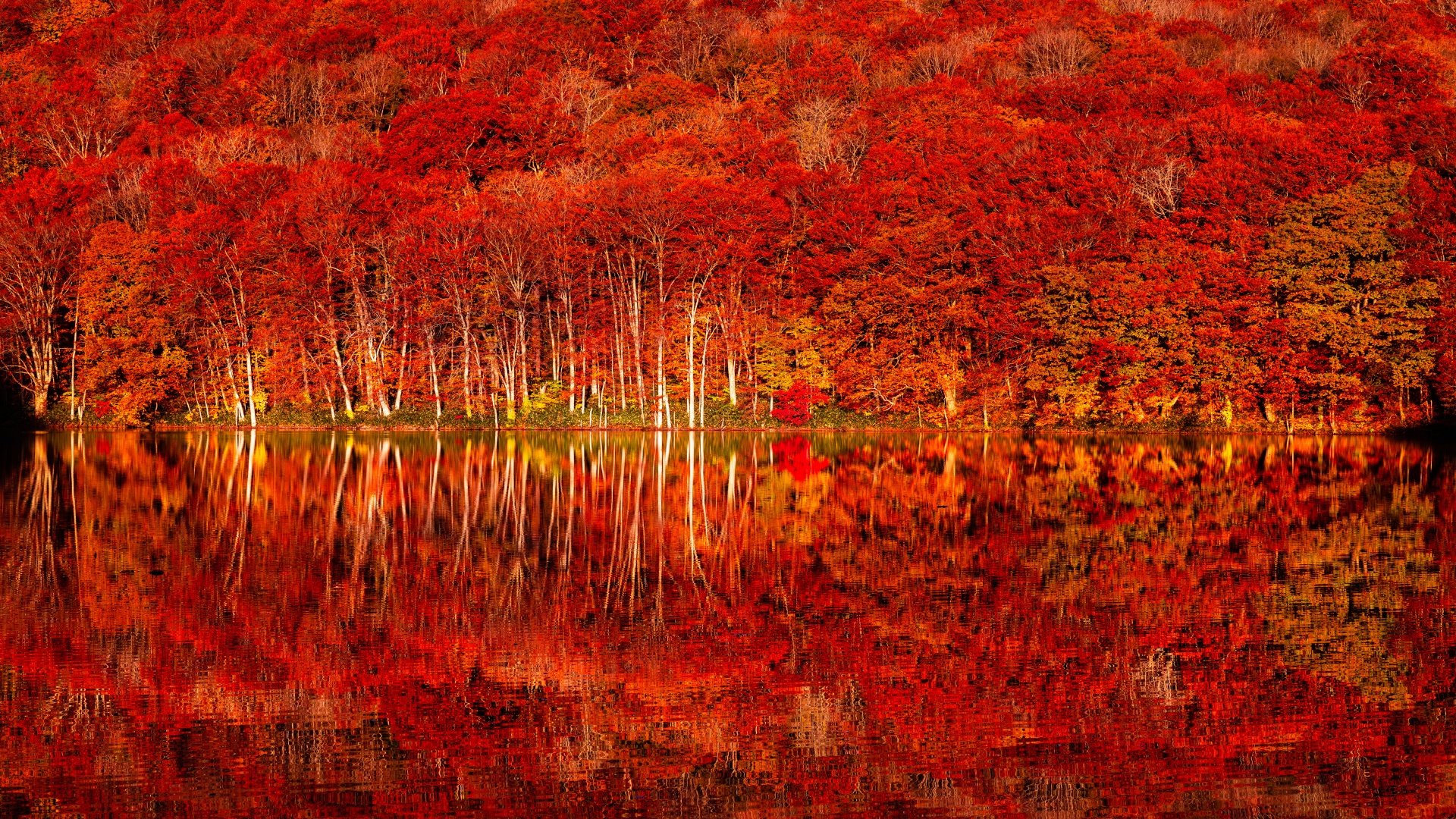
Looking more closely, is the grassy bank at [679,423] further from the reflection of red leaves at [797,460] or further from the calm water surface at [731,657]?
the calm water surface at [731,657]

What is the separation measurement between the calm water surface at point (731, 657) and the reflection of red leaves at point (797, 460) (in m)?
7.61

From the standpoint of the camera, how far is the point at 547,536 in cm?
2173

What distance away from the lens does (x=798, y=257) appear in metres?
62.9

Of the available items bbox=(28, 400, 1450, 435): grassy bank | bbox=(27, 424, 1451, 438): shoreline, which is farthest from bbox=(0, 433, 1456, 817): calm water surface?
bbox=(28, 400, 1450, 435): grassy bank

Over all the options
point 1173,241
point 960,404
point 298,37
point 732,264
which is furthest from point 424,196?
point 298,37

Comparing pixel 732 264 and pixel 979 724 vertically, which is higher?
pixel 732 264

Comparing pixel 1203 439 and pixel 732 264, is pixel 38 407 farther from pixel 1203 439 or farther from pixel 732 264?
pixel 1203 439

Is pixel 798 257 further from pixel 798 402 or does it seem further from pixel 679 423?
pixel 679 423

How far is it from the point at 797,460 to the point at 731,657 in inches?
1024

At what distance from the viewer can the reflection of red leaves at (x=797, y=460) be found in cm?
3431

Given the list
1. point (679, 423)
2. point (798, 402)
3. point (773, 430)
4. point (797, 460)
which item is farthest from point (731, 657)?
point (679, 423)

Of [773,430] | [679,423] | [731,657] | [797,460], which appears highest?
[679,423]

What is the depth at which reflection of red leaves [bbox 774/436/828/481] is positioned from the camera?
34312 millimetres

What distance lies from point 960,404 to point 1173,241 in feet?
35.1
